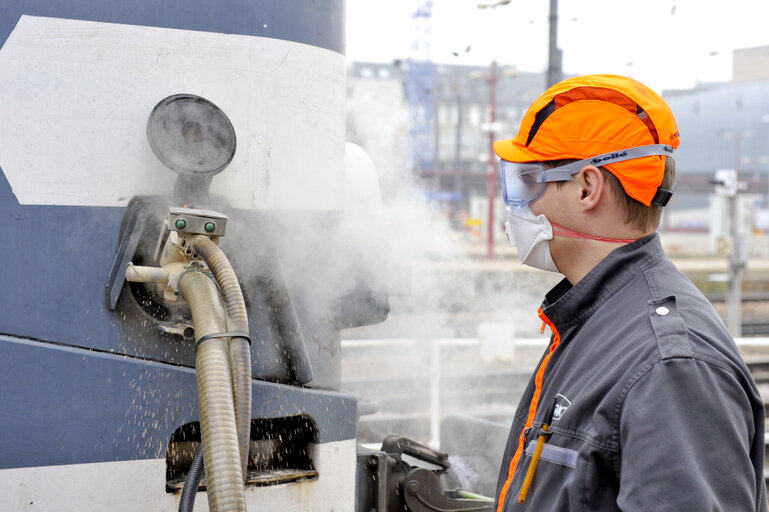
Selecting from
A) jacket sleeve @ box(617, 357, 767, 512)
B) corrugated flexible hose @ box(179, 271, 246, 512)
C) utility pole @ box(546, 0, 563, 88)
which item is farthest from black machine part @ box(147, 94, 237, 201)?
utility pole @ box(546, 0, 563, 88)

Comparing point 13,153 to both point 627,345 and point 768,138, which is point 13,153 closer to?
point 627,345

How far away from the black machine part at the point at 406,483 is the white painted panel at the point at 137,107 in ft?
3.33

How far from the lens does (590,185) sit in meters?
1.66

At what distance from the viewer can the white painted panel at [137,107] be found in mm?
2061

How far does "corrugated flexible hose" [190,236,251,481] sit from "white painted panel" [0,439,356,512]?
1.02 ft

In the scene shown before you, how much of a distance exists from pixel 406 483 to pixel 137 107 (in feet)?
5.50

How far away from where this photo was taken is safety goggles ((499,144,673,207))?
1609mm

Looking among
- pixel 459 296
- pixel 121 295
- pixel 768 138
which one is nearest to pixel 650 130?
pixel 121 295

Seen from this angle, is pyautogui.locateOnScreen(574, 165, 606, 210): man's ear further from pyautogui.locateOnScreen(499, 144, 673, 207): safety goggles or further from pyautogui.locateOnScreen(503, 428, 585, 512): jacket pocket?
pyautogui.locateOnScreen(503, 428, 585, 512): jacket pocket

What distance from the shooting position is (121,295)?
7.02 feet

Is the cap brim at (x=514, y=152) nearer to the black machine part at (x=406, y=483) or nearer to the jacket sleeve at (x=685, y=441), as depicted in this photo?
the jacket sleeve at (x=685, y=441)

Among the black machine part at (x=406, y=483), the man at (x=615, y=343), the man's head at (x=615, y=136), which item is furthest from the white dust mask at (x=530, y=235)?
the black machine part at (x=406, y=483)

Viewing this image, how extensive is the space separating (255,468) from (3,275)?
35.1 inches

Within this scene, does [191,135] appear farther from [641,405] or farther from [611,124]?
[641,405]
